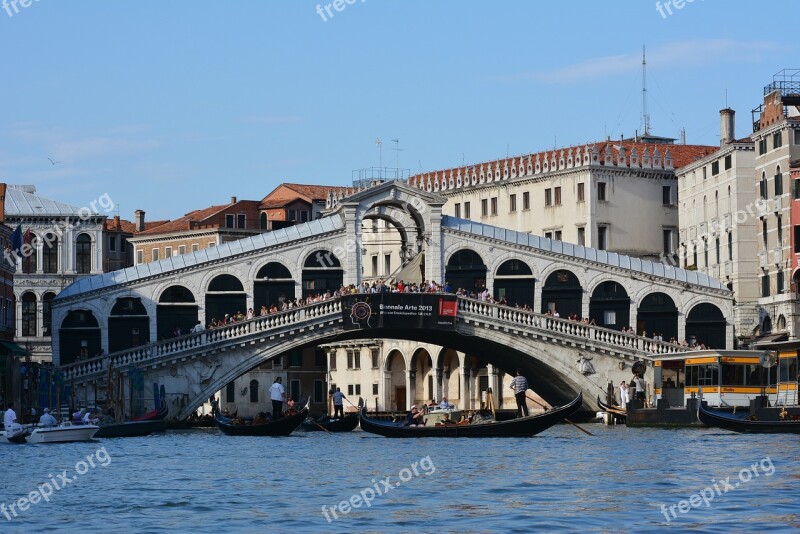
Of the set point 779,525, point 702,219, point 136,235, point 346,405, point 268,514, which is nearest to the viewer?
point 779,525

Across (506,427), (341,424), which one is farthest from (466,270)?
(506,427)

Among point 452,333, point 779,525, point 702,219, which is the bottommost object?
point 779,525

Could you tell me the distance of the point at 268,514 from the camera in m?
26.7

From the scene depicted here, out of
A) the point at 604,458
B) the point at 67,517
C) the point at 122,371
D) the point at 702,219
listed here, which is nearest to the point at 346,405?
the point at 702,219

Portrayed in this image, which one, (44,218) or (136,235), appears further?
(136,235)

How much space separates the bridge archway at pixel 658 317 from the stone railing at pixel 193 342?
11.3 meters

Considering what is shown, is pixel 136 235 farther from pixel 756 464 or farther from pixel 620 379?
pixel 756 464

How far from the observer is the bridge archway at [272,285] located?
60219 mm

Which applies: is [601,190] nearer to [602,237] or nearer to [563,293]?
[602,237]

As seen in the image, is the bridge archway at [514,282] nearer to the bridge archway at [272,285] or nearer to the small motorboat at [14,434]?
the bridge archway at [272,285]

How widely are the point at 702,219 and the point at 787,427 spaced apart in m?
25.2

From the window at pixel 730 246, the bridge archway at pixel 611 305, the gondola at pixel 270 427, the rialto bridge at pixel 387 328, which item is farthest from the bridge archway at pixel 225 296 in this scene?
the window at pixel 730 246

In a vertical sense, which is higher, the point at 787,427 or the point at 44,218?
the point at 44,218

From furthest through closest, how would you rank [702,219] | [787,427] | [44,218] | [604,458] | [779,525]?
1. [44,218]
2. [702,219]
3. [787,427]
4. [604,458]
5. [779,525]
